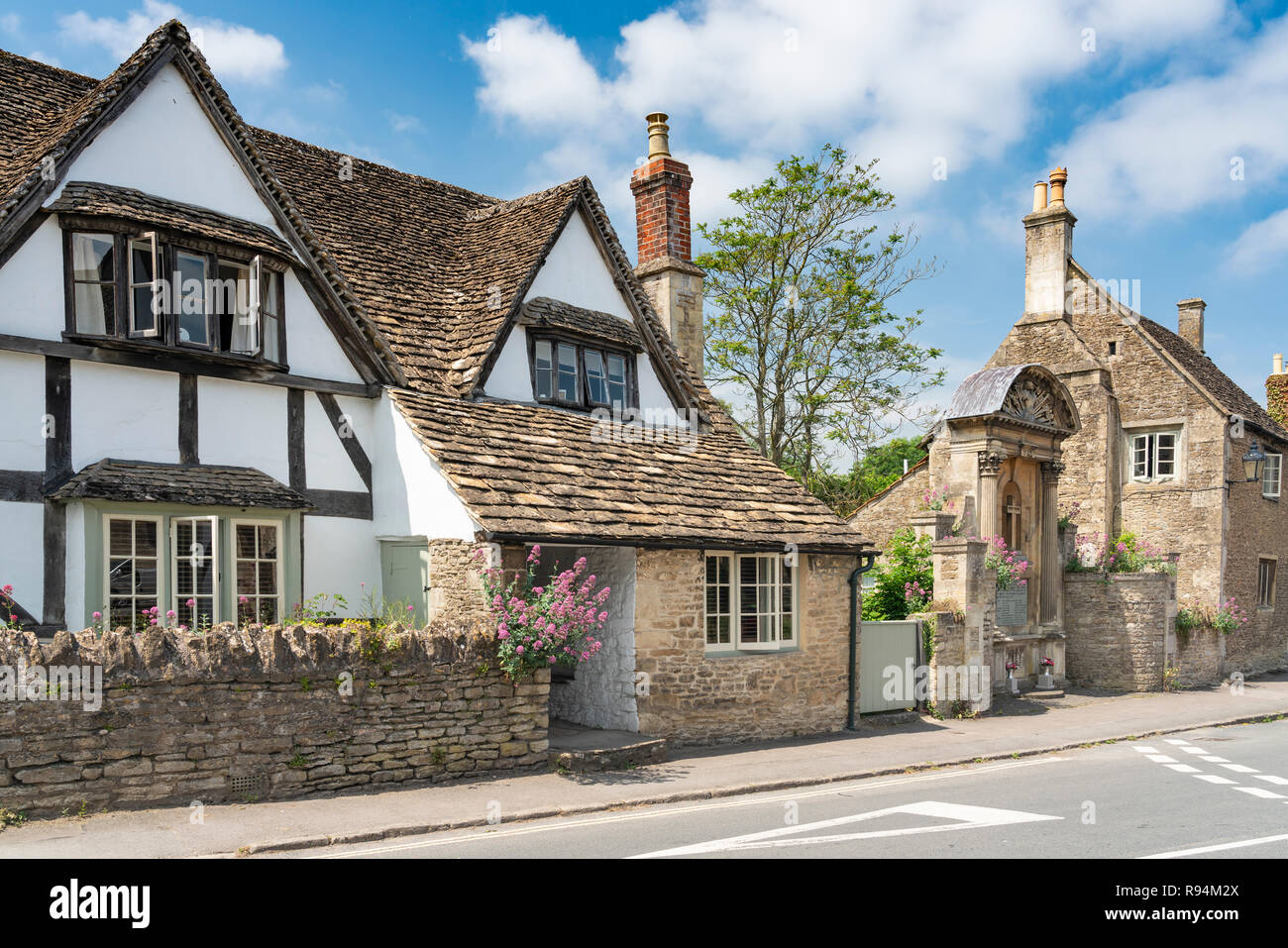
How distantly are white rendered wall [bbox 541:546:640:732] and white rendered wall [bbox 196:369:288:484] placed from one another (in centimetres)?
418

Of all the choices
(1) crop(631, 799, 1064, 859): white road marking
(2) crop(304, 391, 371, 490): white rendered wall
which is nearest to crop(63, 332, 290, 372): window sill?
(2) crop(304, 391, 371, 490): white rendered wall

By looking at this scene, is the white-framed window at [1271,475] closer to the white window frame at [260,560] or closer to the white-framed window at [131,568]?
the white window frame at [260,560]

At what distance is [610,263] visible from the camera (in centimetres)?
1753

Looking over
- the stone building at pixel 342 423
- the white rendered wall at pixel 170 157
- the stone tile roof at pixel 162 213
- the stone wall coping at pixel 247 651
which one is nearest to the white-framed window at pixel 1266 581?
the stone building at pixel 342 423

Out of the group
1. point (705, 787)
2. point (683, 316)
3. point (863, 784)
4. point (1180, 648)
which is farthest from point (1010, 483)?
point (705, 787)

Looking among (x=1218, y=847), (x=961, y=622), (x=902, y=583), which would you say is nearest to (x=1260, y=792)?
(x=1218, y=847)

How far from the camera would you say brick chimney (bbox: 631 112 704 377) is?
778 inches

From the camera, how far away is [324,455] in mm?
13492

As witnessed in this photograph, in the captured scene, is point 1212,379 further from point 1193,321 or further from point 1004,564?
point 1004,564

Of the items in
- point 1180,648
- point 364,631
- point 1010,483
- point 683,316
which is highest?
point 683,316

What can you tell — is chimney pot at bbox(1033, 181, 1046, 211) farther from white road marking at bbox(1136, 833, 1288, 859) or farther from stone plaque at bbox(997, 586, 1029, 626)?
white road marking at bbox(1136, 833, 1288, 859)

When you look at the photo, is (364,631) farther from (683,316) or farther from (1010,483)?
(1010,483)

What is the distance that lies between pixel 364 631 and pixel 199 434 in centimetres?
367

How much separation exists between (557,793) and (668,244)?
12135mm
